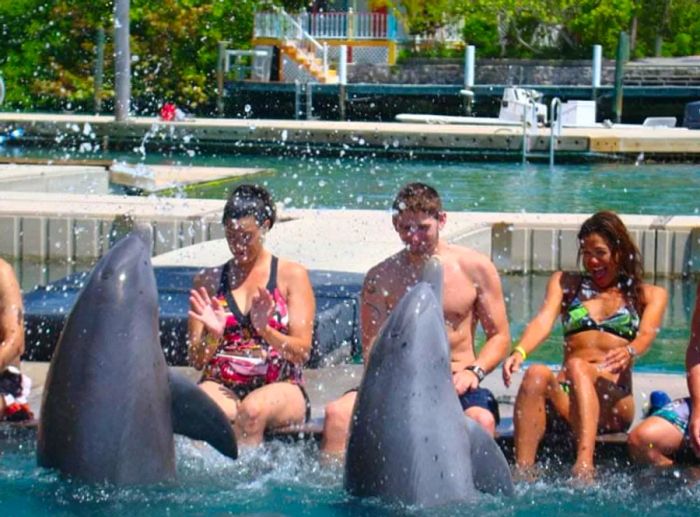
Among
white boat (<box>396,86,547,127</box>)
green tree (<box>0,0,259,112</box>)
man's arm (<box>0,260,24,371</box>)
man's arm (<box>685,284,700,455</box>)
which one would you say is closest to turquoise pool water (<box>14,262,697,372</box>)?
man's arm (<box>685,284,700,455</box>)

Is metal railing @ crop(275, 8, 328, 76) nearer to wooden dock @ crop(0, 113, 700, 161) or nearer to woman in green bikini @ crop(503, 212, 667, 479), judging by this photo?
wooden dock @ crop(0, 113, 700, 161)

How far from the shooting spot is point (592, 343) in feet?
22.9

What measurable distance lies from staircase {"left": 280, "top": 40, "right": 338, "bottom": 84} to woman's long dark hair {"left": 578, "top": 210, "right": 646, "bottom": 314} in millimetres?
36405

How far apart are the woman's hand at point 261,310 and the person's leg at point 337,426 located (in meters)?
0.46

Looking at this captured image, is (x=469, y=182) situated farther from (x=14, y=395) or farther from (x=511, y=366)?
(x=511, y=366)

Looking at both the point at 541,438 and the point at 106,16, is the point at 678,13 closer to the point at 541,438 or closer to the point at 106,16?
the point at 106,16

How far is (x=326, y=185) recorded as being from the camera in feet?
76.5

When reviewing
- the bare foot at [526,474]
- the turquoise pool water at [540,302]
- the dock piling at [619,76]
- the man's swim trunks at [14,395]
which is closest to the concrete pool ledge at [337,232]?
the turquoise pool water at [540,302]

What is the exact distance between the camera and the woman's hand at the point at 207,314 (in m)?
6.63

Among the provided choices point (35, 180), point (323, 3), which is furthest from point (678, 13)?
point (35, 180)

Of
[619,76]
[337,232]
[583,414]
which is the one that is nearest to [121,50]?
[619,76]

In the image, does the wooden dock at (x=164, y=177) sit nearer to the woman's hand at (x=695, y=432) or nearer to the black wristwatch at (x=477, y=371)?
the black wristwatch at (x=477, y=371)

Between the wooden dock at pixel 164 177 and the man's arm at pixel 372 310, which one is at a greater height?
the man's arm at pixel 372 310

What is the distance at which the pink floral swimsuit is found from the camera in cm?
703
